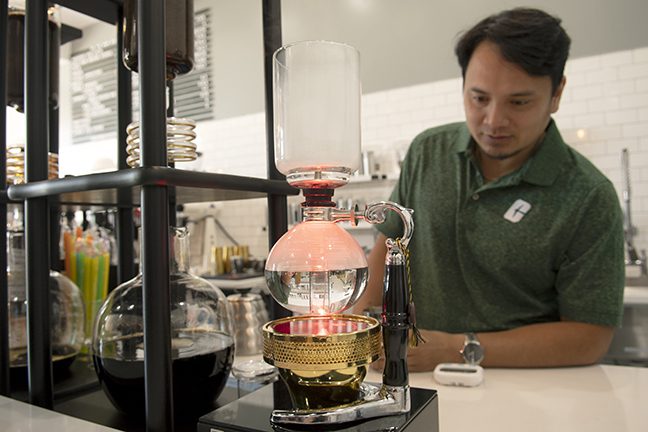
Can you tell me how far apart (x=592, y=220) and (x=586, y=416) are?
80 cm

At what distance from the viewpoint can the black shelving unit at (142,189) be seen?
0.60 meters

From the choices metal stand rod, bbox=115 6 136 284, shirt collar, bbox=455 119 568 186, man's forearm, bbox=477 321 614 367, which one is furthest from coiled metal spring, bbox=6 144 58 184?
shirt collar, bbox=455 119 568 186

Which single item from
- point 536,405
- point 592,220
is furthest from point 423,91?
point 536,405

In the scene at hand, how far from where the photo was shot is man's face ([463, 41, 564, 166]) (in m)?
1.47

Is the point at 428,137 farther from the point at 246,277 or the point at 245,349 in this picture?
the point at 246,277

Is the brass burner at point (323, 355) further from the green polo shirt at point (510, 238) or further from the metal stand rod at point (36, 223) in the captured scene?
the green polo shirt at point (510, 238)

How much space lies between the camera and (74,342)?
39.8 inches

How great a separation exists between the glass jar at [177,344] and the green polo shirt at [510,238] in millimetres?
1051

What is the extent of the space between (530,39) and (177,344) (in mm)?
1301

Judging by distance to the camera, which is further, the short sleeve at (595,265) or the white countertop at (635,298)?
the white countertop at (635,298)

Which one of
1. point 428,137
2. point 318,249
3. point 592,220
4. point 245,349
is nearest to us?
point 318,249

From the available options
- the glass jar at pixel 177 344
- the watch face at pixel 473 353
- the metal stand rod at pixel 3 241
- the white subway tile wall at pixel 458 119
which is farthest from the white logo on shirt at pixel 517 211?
the white subway tile wall at pixel 458 119

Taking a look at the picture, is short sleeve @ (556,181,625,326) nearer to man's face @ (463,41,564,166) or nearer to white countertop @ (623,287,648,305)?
man's face @ (463,41,564,166)

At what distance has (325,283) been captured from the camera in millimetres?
543
